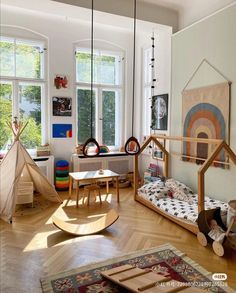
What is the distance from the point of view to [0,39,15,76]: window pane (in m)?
5.12

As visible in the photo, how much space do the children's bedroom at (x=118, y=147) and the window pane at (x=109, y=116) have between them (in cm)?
3

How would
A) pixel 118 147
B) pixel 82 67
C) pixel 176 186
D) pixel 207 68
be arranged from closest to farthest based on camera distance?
pixel 207 68 < pixel 176 186 < pixel 82 67 < pixel 118 147

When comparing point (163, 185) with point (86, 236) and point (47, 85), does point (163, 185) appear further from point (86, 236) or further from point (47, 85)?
point (47, 85)

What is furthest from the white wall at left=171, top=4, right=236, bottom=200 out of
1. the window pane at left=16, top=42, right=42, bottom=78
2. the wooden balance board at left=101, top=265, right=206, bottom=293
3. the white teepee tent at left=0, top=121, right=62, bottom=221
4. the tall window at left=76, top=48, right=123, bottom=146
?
the window pane at left=16, top=42, right=42, bottom=78

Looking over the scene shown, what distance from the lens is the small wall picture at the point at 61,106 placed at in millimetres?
5535

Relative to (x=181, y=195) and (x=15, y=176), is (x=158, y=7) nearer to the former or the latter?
(x=181, y=195)

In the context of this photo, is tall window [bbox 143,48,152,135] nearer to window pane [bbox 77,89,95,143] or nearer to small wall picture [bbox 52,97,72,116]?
window pane [bbox 77,89,95,143]

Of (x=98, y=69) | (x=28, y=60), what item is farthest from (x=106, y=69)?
(x=28, y=60)

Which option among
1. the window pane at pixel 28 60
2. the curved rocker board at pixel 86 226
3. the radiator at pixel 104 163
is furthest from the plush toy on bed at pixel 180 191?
the window pane at pixel 28 60

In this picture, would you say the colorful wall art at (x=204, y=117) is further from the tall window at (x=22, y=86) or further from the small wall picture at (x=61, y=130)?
the tall window at (x=22, y=86)

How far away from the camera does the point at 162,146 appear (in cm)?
500

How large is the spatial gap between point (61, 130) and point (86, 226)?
8.73ft

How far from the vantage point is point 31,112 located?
5.46 metres

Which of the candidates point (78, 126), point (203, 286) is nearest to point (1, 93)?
point (78, 126)
